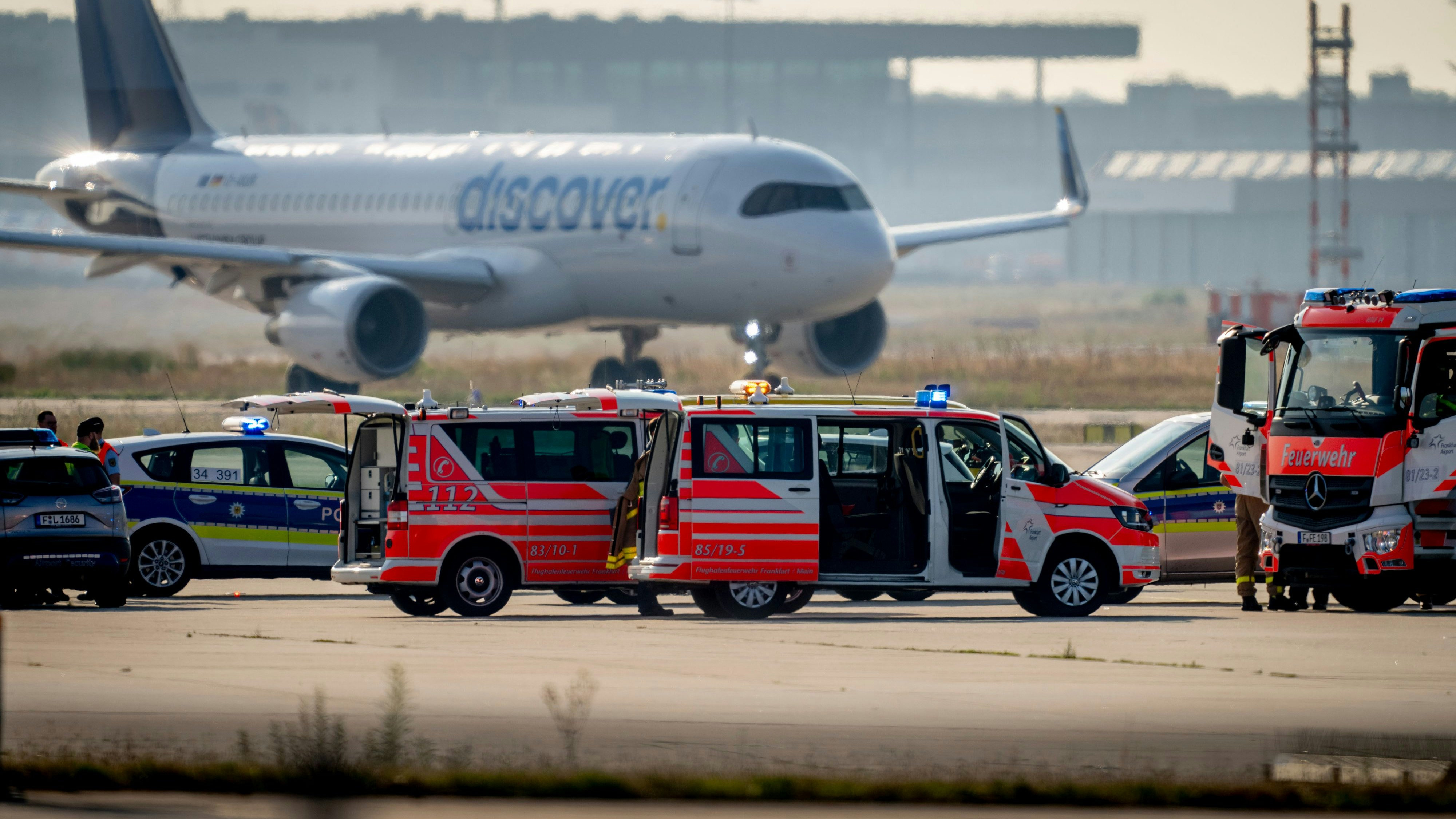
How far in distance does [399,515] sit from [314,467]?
10.4 feet

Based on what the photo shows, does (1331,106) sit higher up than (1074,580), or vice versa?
(1331,106)

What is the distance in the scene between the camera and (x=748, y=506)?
51.1ft

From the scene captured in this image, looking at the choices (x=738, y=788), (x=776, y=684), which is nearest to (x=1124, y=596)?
(x=776, y=684)

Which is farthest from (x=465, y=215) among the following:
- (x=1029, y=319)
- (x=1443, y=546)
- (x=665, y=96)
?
(x=665, y=96)

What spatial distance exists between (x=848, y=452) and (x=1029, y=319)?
214 feet

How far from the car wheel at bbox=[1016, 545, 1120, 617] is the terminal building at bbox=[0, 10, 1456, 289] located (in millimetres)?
63489

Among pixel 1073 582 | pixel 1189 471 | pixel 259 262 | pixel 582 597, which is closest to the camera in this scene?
pixel 1073 582

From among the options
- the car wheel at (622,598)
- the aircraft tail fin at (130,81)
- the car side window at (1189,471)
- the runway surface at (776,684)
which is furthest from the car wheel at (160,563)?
the aircraft tail fin at (130,81)

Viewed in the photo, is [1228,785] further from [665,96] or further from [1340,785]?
[665,96]

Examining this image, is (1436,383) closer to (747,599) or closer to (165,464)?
(747,599)

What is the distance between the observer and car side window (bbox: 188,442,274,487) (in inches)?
725

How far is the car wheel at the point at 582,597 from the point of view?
17.9 m

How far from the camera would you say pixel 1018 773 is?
8484mm

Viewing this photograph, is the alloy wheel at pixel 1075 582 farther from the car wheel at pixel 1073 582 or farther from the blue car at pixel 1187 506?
the blue car at pixel 1187 506
